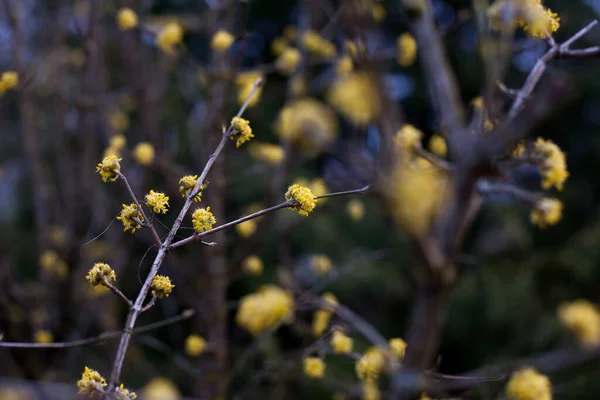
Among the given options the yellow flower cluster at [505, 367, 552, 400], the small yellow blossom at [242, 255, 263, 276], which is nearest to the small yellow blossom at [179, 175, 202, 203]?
the yellow flower cluster at [505, 367, 552, 400]

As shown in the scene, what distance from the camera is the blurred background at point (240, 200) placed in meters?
2.21

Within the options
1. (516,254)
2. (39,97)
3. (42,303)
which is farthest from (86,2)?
(516,254)

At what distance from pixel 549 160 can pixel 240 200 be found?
3.95 metres

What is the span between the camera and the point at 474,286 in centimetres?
484

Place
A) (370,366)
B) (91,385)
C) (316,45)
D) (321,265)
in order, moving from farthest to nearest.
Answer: (316,45) → (321,265) → (370,366) → (91,385)

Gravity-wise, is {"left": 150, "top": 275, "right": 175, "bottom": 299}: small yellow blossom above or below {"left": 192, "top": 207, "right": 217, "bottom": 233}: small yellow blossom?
below

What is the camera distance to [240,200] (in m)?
5.11

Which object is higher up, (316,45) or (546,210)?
(316,45)

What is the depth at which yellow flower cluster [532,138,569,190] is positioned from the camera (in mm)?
1323

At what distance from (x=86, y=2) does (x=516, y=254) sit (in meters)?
4.24

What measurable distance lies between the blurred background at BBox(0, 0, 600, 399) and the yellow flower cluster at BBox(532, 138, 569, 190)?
222mm

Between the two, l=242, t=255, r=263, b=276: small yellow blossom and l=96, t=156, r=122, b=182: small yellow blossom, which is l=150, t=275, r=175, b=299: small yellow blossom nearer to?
l=96, t=156, r=122, b=182: small yellow blossom

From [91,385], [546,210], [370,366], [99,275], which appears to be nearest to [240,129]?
[99,275]

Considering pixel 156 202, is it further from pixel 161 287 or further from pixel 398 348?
pixel 398 348
